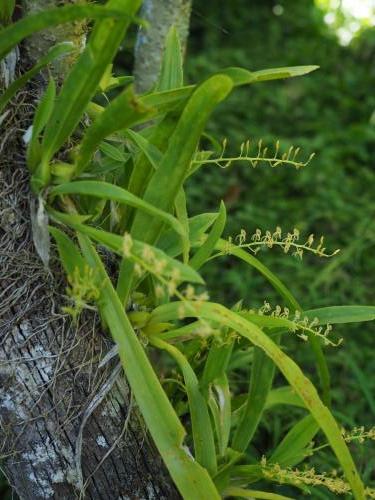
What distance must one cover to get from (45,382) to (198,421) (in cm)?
31

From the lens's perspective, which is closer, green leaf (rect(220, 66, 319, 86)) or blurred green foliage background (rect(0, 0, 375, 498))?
green leaf (rect(220, 66, 319, 86))

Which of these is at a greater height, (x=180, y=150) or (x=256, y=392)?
(x=180, y=150)

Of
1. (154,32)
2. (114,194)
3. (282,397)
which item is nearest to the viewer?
(114,194)

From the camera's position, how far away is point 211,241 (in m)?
1.31

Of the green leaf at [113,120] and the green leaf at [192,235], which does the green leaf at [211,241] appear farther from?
the green leaf at [113,120]

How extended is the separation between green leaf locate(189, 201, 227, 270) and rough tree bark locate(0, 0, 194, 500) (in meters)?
0.22

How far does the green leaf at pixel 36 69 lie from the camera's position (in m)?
1.09

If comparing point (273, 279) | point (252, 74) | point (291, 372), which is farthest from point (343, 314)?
point (252, 74)

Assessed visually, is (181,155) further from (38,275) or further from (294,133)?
(294,133)

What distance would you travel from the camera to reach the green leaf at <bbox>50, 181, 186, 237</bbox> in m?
1.06

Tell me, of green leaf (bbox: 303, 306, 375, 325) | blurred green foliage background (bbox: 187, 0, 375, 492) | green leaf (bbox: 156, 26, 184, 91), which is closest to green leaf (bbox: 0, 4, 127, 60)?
green leaf (bbox: 156, 26, 184, 91)

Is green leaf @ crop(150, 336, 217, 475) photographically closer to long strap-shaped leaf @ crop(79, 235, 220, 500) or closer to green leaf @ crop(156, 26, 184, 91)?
long strap-shaped leaf @ crop(79, 235, 220, 500)

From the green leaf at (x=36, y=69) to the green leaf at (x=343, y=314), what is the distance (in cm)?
66

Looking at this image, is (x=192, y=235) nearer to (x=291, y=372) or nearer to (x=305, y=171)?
(x=291, y=372)
